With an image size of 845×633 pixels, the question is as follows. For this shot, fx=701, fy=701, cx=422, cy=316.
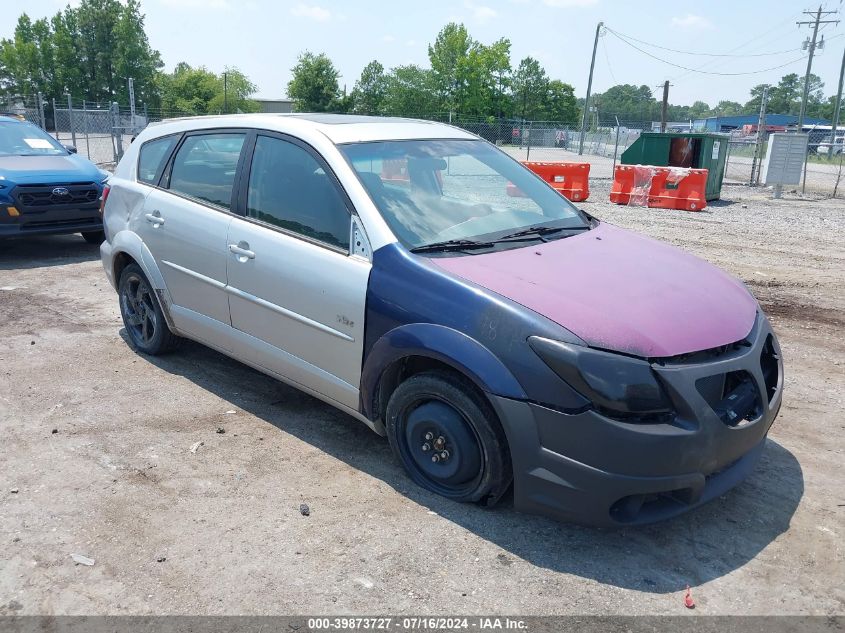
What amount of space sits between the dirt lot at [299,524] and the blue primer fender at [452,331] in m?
0.67

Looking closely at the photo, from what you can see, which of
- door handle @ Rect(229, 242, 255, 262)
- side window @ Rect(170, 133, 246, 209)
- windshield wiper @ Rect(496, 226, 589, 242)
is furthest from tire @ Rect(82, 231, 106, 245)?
windshield wiper @ Rect(496, 226, 589, 242)

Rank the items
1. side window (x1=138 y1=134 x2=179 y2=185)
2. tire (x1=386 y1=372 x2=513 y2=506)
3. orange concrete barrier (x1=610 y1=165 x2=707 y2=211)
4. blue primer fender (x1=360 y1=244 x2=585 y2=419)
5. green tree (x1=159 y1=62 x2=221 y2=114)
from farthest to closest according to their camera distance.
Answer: green tree (x1=159 y1=62 x2=221 y2=114)
orange concrete barrier (x1=610 y1=165 x2=707 y2=211)
side window (x1=138 y1=134 x2=179 y2=185)
tire (x1=386 y1=372 x2=513 y2=506)
blue primer fender (x1=360 y1=244 x2=585 y2=419)

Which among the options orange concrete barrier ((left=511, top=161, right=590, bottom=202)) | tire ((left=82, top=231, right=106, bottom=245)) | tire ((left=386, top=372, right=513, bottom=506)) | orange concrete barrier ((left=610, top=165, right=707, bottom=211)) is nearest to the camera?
tire ((left=386, top=372, right=513, bottom=506))

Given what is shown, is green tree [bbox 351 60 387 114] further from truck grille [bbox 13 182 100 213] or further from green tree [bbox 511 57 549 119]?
truck grille [bbox 13 182 100 213]

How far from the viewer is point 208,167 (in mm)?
4715

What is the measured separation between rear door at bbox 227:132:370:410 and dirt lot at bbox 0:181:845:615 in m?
0.56

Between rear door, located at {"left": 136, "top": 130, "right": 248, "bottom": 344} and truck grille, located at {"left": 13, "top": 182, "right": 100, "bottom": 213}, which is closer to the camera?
rear door, located at {"left": 136, "top": 130, "right": 248, "bottom": 344}

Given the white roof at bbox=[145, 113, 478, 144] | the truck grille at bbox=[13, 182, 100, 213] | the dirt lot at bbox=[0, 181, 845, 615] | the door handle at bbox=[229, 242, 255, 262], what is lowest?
the dirt lot at bbox=[0, 181, 845, 615]

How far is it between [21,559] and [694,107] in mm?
185049

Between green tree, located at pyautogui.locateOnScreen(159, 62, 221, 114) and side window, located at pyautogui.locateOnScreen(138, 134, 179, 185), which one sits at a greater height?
green tree, located at pyautogui.locateOnScreen(159, 62, 221, 114)

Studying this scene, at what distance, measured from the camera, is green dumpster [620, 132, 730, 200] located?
1659 centimetres

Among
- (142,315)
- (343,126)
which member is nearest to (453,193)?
(343,126)

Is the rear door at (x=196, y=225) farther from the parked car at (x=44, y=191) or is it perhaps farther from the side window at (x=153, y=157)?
the parked car at (x=44, y=191)

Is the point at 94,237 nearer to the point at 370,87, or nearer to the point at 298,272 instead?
the point at 298,272
